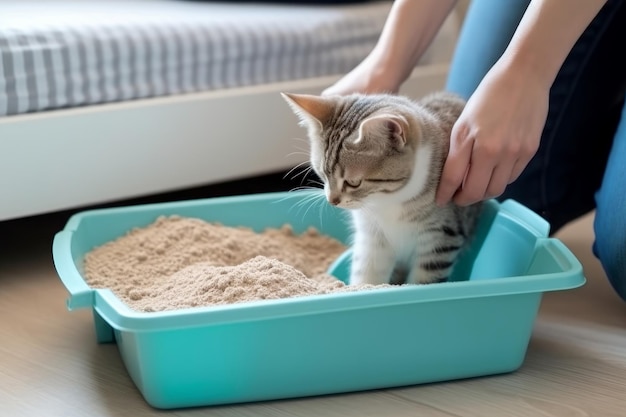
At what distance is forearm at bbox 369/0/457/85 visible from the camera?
1412 millimetres

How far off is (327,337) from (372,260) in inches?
11.0

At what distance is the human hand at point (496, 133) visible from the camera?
3.67ft

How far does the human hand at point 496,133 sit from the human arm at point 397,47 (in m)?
0.28

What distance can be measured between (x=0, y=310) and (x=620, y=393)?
0.98 meters

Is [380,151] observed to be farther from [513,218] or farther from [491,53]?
[491,53]

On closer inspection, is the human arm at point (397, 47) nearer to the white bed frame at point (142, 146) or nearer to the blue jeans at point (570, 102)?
the blue jeans at point (570, 102)

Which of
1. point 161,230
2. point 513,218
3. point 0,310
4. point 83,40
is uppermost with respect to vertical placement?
point 83,40

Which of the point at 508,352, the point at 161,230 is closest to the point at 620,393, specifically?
the point at 508,352

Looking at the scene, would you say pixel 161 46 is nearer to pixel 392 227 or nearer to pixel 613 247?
pixel 392 227

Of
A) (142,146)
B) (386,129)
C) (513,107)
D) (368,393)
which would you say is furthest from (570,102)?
(142,146)

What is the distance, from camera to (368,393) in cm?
112

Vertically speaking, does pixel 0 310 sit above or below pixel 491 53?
below

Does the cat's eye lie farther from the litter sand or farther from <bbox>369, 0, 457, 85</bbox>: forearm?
<bbox>369, 0, 457, 85</bbox>: forearm

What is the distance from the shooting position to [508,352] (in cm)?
115
